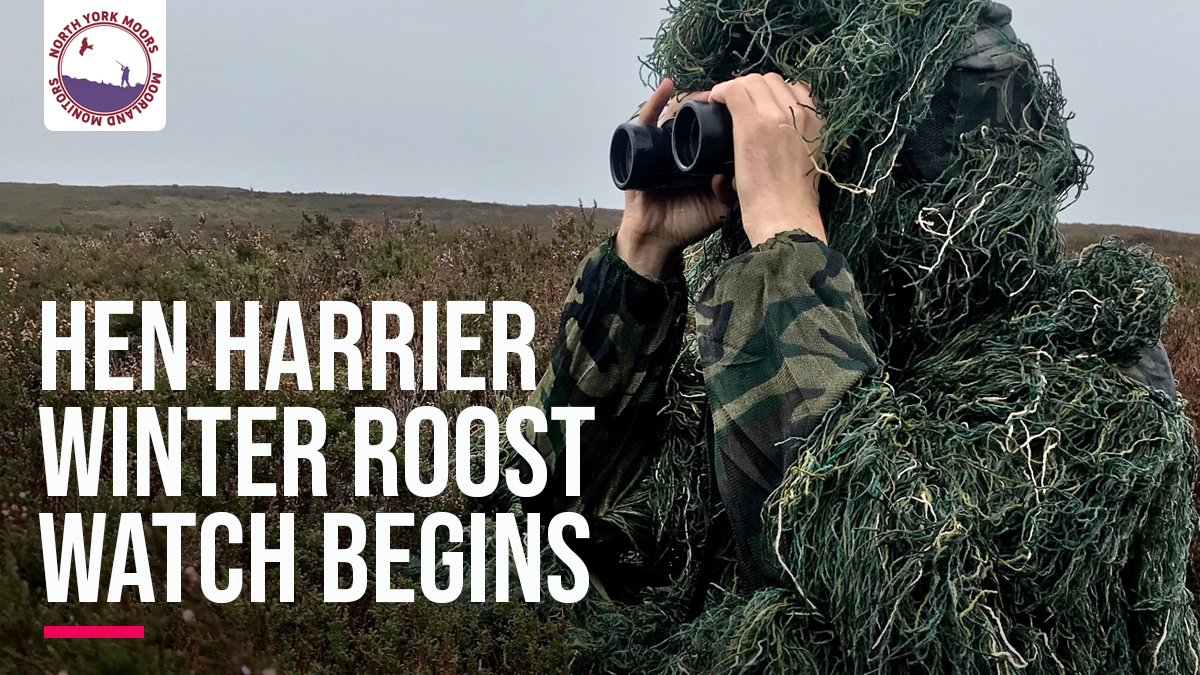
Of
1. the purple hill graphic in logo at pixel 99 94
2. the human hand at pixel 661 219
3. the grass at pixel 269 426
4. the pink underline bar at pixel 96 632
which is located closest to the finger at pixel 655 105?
the human hand at pixel 661 219

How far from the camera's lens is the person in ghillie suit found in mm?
1377

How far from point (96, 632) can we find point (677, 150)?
1.67 metres

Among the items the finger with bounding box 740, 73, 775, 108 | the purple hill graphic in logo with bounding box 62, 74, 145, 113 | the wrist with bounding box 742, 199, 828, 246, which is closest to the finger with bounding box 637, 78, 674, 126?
the finger with bounding box 740, 73, 775, 108

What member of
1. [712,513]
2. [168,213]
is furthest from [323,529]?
[168,213]

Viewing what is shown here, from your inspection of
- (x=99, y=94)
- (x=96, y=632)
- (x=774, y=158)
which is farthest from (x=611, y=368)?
(x=99, y=94)

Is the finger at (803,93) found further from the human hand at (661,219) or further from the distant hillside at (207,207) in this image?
the distant hillside at (207,207)

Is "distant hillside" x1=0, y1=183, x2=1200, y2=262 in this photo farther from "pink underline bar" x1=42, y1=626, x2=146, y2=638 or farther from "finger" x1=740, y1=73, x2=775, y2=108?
"finger" x1=740, y1=73, x2=775, y2=108

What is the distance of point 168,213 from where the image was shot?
2578cm

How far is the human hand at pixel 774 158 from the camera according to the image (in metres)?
1.61

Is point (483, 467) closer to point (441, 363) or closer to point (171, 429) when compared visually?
point (171, 429)

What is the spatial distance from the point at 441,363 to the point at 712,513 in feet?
10.4

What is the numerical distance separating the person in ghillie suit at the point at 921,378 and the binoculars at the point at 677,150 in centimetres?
6

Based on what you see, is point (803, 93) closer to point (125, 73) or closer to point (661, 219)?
point (661, 219)

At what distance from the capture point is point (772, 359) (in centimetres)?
153
